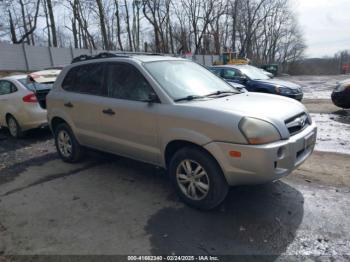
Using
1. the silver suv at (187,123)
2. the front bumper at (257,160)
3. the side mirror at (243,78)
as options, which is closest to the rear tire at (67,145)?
the silver suv at (187,123)

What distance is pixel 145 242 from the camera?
295 cm

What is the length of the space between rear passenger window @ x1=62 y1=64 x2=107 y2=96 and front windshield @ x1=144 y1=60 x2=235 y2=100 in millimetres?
933

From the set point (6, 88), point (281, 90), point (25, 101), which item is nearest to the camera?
point (25, 101)

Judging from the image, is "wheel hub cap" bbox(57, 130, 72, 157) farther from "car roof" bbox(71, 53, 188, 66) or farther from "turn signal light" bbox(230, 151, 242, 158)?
"turn signal light" bbox(230, 151, 242, 158)

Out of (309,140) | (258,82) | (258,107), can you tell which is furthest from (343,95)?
(258,107)

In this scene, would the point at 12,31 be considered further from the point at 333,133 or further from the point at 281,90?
the point at 333,133

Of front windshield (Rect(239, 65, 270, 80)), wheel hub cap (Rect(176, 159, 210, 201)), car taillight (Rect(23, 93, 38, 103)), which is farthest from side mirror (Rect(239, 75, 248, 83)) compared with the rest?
wheel hub cap (Rect(176, 159, 210, 201))

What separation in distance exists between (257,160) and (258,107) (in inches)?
27.6

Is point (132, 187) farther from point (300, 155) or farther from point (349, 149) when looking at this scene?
point (349, 149)

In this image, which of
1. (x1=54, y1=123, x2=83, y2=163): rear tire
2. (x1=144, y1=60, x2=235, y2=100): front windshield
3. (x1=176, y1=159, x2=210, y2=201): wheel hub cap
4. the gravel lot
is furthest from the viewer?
(x1=54, y1=123, x2=83, y2=163): rear tire

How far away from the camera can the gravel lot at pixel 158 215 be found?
286cm

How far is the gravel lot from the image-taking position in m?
2.86

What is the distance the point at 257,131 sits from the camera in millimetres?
2932

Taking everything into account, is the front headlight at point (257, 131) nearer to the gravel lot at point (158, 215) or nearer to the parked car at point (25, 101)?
the gravel lot at point (158, 215)
